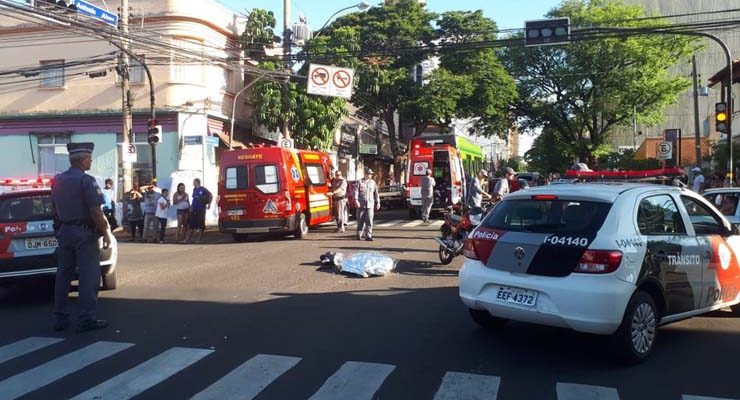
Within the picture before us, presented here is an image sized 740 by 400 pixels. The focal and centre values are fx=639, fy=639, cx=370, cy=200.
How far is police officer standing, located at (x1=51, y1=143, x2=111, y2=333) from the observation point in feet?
22.9

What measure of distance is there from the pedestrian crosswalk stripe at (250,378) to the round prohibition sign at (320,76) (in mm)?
17464

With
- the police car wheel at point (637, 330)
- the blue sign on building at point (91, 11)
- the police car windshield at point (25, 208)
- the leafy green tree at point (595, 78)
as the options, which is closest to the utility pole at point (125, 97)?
the blue sign on building at point (91, 11)

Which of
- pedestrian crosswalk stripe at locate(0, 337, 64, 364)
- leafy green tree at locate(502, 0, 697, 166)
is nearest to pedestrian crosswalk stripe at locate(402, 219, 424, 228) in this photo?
pedestrian crosswalk stripe at locate(0, 337, 64, 364)

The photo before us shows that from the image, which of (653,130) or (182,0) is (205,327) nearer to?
(182,0)

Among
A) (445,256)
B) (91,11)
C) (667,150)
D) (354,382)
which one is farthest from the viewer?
(667,150)

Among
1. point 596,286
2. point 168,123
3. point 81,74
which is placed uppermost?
point 81,74

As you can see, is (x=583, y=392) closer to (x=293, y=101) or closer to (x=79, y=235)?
(x=79, y=235)

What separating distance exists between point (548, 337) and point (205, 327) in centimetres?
371

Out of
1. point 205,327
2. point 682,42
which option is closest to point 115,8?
point 205,327

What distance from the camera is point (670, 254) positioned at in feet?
19.5

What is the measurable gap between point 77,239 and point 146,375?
229cm

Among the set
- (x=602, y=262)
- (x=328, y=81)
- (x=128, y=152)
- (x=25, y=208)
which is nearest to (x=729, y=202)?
(x=602, y=262)

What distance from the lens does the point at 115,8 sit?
80.2ft

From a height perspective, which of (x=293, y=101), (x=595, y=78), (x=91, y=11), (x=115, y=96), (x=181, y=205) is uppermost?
(x=595, y=78)
